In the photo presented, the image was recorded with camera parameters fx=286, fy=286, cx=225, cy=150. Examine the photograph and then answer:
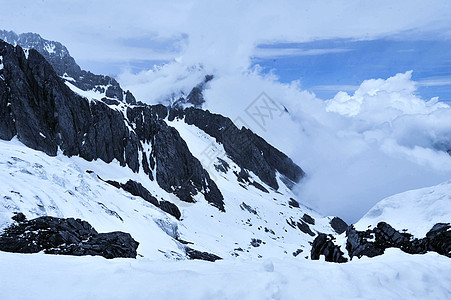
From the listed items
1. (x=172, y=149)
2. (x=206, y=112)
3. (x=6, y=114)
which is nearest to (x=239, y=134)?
(x=206, y=112)

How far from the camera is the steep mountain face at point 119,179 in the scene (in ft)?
101

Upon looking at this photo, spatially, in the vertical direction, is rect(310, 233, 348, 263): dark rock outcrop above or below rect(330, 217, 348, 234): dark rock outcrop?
below

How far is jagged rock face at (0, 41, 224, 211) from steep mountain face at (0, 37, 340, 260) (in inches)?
9.1

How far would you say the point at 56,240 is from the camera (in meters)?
18.2

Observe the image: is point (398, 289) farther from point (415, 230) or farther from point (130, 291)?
point (415, 230)

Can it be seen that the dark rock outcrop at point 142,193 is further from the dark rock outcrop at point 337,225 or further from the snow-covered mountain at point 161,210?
the dark rock outcrop at point 337,225

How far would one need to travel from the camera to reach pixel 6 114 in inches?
2176

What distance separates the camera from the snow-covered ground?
844 cm

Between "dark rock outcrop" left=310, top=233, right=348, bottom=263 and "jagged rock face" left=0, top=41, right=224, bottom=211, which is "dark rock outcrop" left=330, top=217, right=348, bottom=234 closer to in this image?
"jagged rock face" left=0, top=41, right=224, bottom=211

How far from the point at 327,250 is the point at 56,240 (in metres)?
26.4

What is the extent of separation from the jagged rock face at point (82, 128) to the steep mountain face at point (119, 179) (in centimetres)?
23

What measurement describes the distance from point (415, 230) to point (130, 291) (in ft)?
83.7

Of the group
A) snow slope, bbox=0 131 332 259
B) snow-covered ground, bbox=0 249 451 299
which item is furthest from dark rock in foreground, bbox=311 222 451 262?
snow slope, bbox=0 131 332 259

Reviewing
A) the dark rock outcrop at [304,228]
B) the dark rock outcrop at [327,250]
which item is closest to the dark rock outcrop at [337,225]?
the dark rock outcrop at [304,228]
